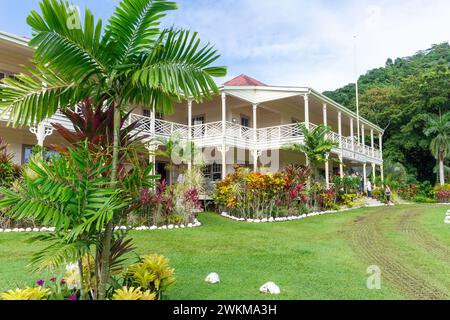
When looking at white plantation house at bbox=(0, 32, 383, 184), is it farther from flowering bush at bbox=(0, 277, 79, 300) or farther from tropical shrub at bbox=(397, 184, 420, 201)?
flowering bush at bbox=(0, 277, 79, 300)

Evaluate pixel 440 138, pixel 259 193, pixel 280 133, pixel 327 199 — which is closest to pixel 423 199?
pixel 440 138

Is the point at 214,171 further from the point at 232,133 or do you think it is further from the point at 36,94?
the point at 36,94

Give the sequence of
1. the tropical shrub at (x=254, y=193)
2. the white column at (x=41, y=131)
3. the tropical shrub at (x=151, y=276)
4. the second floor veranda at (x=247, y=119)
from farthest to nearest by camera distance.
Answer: the second floor veranda at (x=247, y=119)
the tropical shrub at (x=254, y=193)
the white column at (x=41, y=131)
the tropical shrub at (x=151, y=276)

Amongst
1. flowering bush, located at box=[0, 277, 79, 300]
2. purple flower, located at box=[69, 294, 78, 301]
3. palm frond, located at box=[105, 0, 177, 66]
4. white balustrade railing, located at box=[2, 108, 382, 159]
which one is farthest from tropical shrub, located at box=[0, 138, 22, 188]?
palm frond, located at box=[105, 0, 177, 66]

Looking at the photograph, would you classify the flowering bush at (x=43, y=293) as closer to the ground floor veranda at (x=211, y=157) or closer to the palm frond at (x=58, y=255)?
the palm frond at (x=58, y=255)

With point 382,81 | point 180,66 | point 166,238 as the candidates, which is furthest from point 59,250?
point 382,81

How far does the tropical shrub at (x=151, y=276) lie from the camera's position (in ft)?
10.4

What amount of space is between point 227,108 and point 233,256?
13.6 metres

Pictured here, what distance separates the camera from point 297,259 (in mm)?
5969

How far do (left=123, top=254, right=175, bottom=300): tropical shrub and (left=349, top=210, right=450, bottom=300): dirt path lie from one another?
9.74 feet

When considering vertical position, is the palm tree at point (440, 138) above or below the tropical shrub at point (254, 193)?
above

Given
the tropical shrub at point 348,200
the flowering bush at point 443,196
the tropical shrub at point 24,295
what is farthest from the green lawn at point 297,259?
the flowering bush at point 443,196

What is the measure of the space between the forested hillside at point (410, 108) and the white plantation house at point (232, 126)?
14316 mm
